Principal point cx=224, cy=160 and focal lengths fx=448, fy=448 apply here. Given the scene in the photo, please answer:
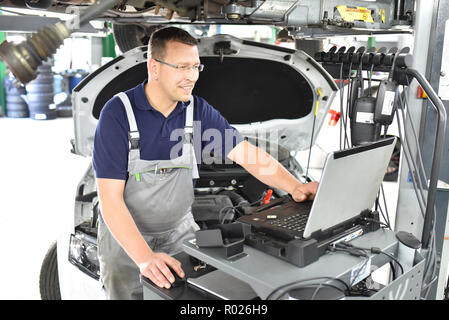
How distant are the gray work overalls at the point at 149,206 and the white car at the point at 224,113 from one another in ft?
0.80

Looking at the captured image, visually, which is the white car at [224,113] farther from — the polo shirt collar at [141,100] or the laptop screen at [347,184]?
the laptop screen at [347,184]

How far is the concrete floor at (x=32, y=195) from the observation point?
3.29 meters

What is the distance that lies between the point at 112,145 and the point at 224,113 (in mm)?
1164

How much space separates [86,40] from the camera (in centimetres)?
1037

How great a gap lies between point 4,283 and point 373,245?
2.84 metres

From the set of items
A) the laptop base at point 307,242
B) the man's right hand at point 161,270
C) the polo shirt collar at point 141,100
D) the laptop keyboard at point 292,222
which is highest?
the polo shirt collar at point 141,100

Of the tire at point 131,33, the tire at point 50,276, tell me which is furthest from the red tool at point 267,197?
the tire at point 131,33

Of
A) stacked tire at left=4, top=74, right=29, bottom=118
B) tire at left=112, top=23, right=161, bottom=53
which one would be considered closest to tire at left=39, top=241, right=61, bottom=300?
tire at left=112, top=23, right=161, bottom=53

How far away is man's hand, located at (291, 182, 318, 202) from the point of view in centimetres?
164

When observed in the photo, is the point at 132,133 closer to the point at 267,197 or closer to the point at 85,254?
the point at 85,254

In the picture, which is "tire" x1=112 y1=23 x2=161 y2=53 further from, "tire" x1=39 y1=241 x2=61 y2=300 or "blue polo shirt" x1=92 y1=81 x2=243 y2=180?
"tire" x1=39 y1=241 x2=61 y2=300

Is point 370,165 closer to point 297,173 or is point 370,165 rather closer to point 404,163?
point 404,163

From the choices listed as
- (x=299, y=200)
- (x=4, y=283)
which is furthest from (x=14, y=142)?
(x=299, y=200)

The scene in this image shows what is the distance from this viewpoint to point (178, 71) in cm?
181
